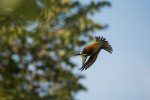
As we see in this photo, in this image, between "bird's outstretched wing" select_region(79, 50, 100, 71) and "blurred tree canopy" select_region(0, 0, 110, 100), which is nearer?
"bird's outstretched wing" select_region(79, 50, 100, 71)

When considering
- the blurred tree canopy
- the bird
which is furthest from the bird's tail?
the blurred tree canopy

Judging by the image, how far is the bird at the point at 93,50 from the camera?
1.21m

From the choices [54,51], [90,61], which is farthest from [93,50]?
[54,51]

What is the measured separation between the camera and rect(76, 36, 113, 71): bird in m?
1.21

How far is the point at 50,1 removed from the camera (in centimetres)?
1998

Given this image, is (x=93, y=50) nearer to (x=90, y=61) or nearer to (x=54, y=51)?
(x=90, y=61)

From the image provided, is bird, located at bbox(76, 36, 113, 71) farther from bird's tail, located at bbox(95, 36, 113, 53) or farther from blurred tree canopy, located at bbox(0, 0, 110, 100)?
blurred tree canopy, located at bbox(0, 0, 110, 100)

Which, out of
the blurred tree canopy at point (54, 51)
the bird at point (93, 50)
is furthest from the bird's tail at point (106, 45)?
the blurred tree canopy at point (54, 51)

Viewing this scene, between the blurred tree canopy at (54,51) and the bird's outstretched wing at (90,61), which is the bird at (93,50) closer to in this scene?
the bird's outstretched wing at (90,61)

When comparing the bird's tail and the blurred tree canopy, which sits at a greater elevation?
→ the blurred tree canopy

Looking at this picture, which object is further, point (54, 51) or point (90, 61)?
point (54, 51)

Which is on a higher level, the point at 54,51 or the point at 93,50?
the point at 54,51

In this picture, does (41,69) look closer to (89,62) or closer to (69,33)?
(69,33)

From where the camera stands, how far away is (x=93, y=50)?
121 centimetres
